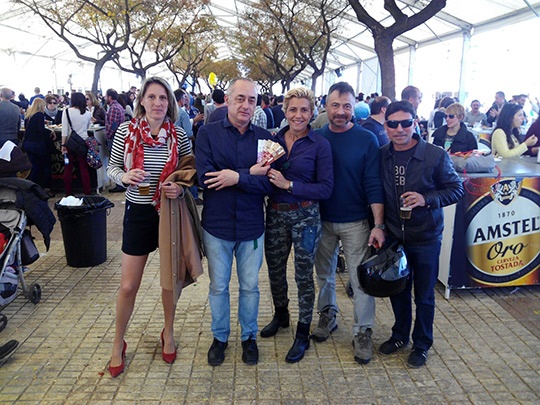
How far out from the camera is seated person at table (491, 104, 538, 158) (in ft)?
19.9

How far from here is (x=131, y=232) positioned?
319cm

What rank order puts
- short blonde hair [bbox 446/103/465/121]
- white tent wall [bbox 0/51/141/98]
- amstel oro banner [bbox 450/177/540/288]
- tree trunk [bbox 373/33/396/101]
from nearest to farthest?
amstel oro banner [bbox 450/177/540/288], short blonde hair [bbox 446/103/465/121], tree trunk [bbox 373/33/396/101], white tent wall [bbox 0/51/141/98]

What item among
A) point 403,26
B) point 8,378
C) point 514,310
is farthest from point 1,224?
point 403,26

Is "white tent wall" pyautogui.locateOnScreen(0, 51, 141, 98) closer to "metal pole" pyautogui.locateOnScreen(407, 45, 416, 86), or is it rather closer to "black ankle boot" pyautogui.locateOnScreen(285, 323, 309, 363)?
"metal pole" pyautogui.locateOnScreen(407, 45, 416, 86)

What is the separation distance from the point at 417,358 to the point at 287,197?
1646mm

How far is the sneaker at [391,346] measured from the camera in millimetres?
3647

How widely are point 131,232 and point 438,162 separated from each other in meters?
2.32

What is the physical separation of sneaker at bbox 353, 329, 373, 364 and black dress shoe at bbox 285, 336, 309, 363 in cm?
41

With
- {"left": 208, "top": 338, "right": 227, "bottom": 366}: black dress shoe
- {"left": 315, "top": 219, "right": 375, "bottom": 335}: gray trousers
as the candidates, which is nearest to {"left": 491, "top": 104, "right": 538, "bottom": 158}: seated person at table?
{"left": 315, "top": 219, "right": 375, "bottom": 335}: gray trousers

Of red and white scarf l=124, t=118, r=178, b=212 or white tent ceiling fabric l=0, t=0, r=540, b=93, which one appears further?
white tent ceiling fabric l=0, t=0, r=540, b=93


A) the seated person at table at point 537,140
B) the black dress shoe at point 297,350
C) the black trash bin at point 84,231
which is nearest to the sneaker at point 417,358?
the black dress shoe at point 297,350

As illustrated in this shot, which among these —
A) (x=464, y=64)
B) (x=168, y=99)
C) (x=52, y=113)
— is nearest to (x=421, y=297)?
(x=168, y=99)

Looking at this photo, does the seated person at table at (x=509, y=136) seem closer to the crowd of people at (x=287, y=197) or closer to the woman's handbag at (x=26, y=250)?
the crowd of people at (x=287, y=197)

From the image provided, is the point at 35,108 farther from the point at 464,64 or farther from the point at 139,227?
the point at 464,64
